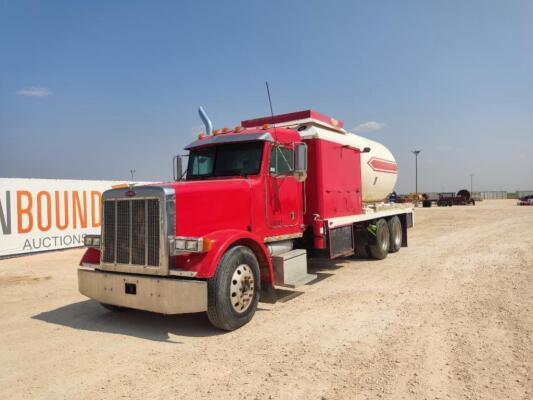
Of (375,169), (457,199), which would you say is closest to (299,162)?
(375,169)

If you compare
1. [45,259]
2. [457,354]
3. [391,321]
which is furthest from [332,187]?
[45,259]

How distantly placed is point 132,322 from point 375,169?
24.1ft

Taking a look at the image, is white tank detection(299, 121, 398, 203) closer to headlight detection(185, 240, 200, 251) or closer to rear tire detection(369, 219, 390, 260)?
rear tire detection(369, 219, 390, 260)

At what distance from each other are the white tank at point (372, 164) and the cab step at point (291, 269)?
103 inches

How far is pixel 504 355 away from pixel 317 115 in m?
5.55

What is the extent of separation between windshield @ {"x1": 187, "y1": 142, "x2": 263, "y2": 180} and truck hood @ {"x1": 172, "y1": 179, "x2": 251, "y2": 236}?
478 mm

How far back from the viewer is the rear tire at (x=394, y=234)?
11.5 metres

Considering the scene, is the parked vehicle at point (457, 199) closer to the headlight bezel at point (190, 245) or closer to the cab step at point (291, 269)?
the cab step at point (291, 269)

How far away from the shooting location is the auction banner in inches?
459

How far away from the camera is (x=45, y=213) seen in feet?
41.3

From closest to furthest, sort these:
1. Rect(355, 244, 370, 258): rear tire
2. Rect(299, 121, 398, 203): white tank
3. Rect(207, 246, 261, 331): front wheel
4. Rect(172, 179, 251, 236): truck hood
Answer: Rect(207, 246, 261, 331): front wheel → Rect(172, 179, 251, 236): truck hood → Rect(299, 121, 398, 203): white tank → Rect(355, 244, 370, 258): rear tire

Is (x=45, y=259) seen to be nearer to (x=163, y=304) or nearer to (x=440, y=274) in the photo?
(x=163, y=304)

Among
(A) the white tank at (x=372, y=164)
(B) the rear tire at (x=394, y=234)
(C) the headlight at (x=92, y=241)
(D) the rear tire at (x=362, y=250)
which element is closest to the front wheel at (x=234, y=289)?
(C) the headlight at (x=92, y=241)

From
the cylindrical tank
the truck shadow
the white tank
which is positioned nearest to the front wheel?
the truck shadow
